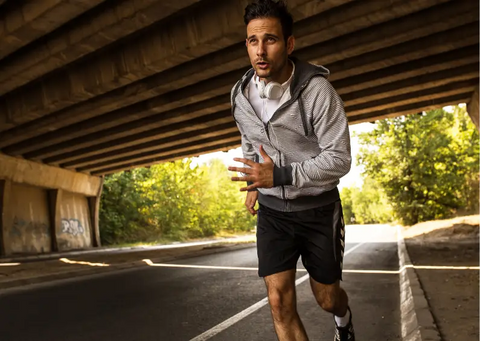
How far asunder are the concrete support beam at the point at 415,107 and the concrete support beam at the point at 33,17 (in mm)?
12019

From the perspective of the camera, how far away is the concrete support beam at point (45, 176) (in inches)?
861

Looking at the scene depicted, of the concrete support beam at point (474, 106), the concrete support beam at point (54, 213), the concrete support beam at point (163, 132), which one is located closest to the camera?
the concrete support beam at point (474, 106)

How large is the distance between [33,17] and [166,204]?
36.9 m

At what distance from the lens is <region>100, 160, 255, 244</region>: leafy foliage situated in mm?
37844

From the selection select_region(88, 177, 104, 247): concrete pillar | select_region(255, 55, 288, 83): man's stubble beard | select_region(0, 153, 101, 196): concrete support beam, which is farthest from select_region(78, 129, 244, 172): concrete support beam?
select_region(255, 55, 288, 83): man's stubble beard

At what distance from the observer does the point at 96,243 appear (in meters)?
30.6

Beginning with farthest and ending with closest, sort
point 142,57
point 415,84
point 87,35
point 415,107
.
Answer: point 415,107, point 415,84, point 142,57, point 87,35

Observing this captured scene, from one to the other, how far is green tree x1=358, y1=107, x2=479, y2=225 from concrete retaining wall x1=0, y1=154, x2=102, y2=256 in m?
21.1

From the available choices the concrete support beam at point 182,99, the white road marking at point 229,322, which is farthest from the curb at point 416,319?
the concrete support beam at point 182,99

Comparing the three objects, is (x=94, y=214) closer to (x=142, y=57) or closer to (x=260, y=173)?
(x=142, y=57)

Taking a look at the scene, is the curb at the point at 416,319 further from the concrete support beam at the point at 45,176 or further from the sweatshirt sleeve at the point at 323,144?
the concrete support beam at the point at 45,176

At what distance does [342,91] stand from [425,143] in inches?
906

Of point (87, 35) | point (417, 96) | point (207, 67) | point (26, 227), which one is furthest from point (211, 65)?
point (26, 227)

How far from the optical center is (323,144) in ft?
8.50
